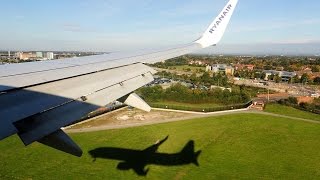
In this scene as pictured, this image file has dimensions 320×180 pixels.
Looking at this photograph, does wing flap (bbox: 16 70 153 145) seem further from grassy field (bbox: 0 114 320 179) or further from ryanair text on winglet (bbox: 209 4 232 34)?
grassy field (bbox: 0 114 320 179)

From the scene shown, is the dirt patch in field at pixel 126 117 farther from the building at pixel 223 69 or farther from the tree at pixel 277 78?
the building at pixel 223 69

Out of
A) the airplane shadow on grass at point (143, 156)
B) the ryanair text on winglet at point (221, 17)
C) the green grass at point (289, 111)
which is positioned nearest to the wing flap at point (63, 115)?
the ryanair text on winglet at point (221, 17)

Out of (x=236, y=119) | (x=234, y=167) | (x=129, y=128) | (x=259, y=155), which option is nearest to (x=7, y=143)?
(x=129, y=128)

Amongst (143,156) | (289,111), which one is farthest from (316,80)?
(143,156)

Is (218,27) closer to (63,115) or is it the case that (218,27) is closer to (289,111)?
(63,115)

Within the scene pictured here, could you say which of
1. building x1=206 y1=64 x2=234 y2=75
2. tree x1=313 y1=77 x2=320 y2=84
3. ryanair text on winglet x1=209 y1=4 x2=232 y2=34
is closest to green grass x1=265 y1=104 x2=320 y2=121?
ryanair text on winglet x1=209 y1=4 x2=232 y2=34

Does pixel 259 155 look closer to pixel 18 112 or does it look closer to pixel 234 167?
pixel 234 167

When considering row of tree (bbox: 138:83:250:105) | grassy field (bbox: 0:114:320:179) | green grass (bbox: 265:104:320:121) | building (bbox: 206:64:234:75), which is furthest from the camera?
building (bbox: 206:64:234:75)
